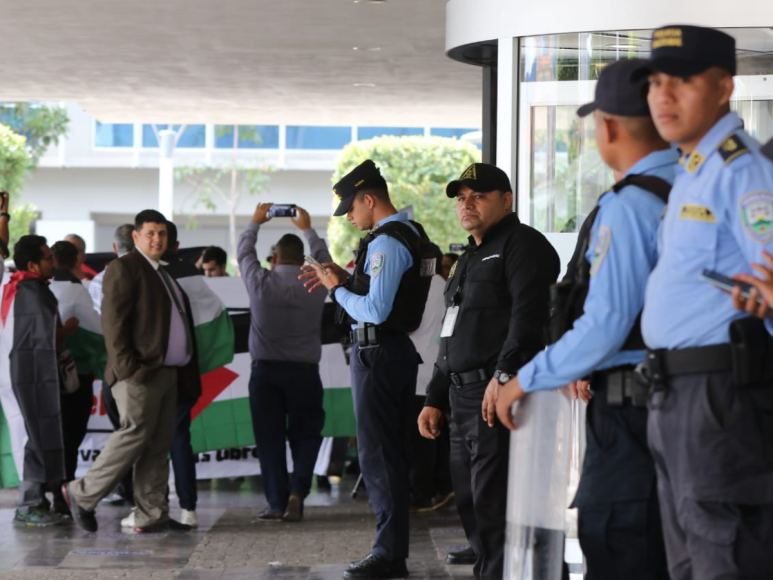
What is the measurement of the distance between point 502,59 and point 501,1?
34 centimetres

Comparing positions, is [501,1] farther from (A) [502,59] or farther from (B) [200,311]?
(B) [200,311]

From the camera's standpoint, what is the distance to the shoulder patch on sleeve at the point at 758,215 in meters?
2.95

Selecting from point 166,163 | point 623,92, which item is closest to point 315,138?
point 166,163

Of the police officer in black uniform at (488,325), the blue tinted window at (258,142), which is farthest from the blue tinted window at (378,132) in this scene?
the police officer in black uniform at (488,325)

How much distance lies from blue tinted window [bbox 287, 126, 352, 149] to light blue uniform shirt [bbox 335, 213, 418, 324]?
38.1 metres

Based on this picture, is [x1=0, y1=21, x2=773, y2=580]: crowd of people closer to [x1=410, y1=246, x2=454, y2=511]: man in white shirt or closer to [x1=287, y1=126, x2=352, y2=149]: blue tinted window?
[x1=410, y1=246, x2=454, y2=511]: man in white shirt

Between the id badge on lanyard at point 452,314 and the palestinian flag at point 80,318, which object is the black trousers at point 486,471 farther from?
the palestinian flag at point 80,318

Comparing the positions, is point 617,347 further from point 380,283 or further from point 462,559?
point 462,559

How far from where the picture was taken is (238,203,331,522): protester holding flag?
8.46 metres

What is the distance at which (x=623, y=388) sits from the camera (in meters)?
3.53

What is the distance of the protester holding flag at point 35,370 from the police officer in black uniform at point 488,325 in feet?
11.9

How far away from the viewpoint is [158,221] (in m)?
7.87

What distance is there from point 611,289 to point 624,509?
2.29ft

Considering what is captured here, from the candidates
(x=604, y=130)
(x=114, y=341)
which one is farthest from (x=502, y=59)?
(x=604, y=130)
